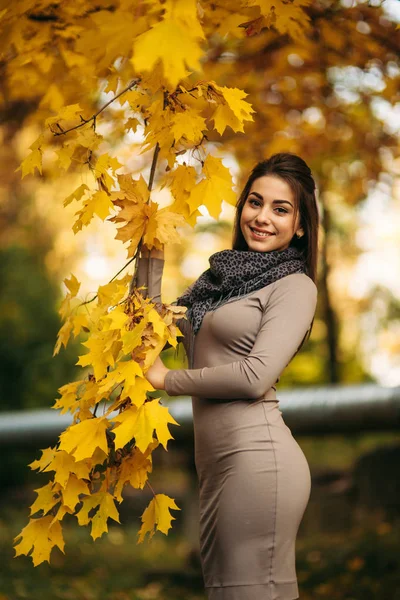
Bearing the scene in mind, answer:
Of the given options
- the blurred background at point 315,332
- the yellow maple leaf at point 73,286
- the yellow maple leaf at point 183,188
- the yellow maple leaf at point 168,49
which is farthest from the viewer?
the blurred background at point 315,332

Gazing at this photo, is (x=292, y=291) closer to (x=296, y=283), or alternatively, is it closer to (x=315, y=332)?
(x=296, y=283)

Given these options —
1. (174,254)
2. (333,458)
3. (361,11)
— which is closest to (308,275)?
(361,11)

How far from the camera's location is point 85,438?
2258 millimetres

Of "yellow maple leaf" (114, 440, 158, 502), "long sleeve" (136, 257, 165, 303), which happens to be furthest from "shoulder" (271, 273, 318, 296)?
"yellow maple leaf" (114, 440, 158, 502)

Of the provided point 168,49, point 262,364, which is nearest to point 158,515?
point 262,364

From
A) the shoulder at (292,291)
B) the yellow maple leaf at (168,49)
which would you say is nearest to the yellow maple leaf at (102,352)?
the shoulder at (292,291)

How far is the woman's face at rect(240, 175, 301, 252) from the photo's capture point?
256 centimetres

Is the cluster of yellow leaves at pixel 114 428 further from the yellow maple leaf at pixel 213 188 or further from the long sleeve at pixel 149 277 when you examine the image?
the yellow maple leaf at pixel 213 188

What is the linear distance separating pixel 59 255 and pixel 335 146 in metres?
7.74

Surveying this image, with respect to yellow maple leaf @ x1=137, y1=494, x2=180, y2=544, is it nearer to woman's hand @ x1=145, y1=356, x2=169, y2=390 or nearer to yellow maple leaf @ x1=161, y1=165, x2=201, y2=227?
woman's hand @ x1=145, y1=356, x2=169, y2=390

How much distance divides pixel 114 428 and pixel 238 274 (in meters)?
0.67

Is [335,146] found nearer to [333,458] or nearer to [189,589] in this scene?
[189,589]

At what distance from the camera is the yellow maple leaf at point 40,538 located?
240 cm

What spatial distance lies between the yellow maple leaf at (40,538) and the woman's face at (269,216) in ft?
3.79
